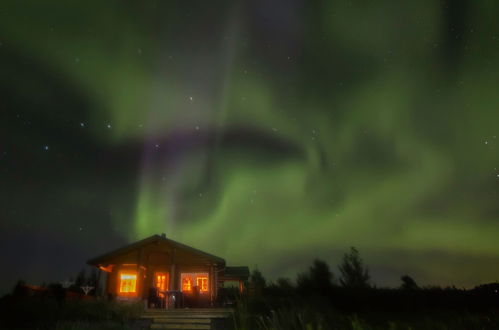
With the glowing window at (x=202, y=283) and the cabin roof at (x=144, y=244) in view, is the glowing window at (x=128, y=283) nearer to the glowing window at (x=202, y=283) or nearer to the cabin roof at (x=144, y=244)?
the cabin roof at (x=144, y=244)

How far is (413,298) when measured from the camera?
13.5 metres

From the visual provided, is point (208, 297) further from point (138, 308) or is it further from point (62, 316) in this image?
point (62, 316)

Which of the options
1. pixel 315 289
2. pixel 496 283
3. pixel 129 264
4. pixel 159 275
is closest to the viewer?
pixel 315 289

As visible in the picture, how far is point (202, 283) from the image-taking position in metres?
25.1

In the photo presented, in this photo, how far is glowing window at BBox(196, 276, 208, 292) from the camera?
24.9 metres

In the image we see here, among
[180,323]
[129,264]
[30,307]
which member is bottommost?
[180,323]

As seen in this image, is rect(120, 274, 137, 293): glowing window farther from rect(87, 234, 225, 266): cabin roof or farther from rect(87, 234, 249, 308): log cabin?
rect(87, 234, 225, 266): cabin roof

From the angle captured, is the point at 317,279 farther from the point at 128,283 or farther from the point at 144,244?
the point at 128,283

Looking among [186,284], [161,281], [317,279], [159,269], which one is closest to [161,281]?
[161,281]

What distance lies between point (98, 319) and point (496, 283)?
16.3 metres

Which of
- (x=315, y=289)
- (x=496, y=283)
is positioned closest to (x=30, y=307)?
(x=315, y=289)

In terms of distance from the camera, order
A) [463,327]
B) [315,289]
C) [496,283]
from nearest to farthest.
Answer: [463,327], [315,289], [496,283]

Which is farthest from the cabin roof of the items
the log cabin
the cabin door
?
the cabin door

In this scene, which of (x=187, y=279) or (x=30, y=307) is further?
(x=187, y=279)
